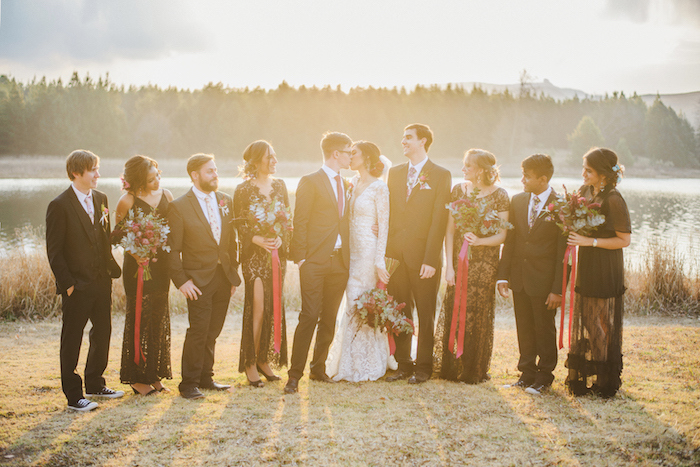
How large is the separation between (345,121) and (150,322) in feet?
188

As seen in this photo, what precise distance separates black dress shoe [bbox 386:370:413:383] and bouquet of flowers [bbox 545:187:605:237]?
2.30 meters

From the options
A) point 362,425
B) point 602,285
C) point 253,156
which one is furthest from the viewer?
point 253,156

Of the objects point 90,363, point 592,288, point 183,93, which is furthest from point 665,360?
point 183,93

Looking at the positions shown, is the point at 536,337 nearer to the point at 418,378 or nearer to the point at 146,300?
the point at 418,378

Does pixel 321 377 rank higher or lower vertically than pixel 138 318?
lower

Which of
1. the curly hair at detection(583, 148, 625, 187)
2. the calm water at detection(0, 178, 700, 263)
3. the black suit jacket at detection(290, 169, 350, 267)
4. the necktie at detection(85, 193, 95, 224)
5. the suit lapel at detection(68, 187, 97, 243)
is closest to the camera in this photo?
the suit lapel at detection(68, 187, 97, 243)

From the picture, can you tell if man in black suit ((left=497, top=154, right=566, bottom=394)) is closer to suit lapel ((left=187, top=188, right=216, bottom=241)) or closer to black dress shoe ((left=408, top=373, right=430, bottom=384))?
black dress shoe ((left=408, top=373, right=430, bottom=384))

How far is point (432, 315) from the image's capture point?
18.1 ft

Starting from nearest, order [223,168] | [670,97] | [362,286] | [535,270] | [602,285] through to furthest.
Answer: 1. [602,285]
2. [535,270]
3. [362,286]
4. [223,168]
5. [670,97]

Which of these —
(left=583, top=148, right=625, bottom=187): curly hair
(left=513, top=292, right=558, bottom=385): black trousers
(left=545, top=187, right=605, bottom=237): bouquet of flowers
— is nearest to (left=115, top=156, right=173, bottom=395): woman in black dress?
(left=513, top=292, right=558, bottom=385): black trousers

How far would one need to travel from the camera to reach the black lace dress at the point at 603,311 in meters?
4.82

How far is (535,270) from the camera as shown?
5.06 m

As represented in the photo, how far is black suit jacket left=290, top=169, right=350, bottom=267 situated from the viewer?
512cm

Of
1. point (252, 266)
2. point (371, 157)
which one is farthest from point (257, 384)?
point (371, 157)
